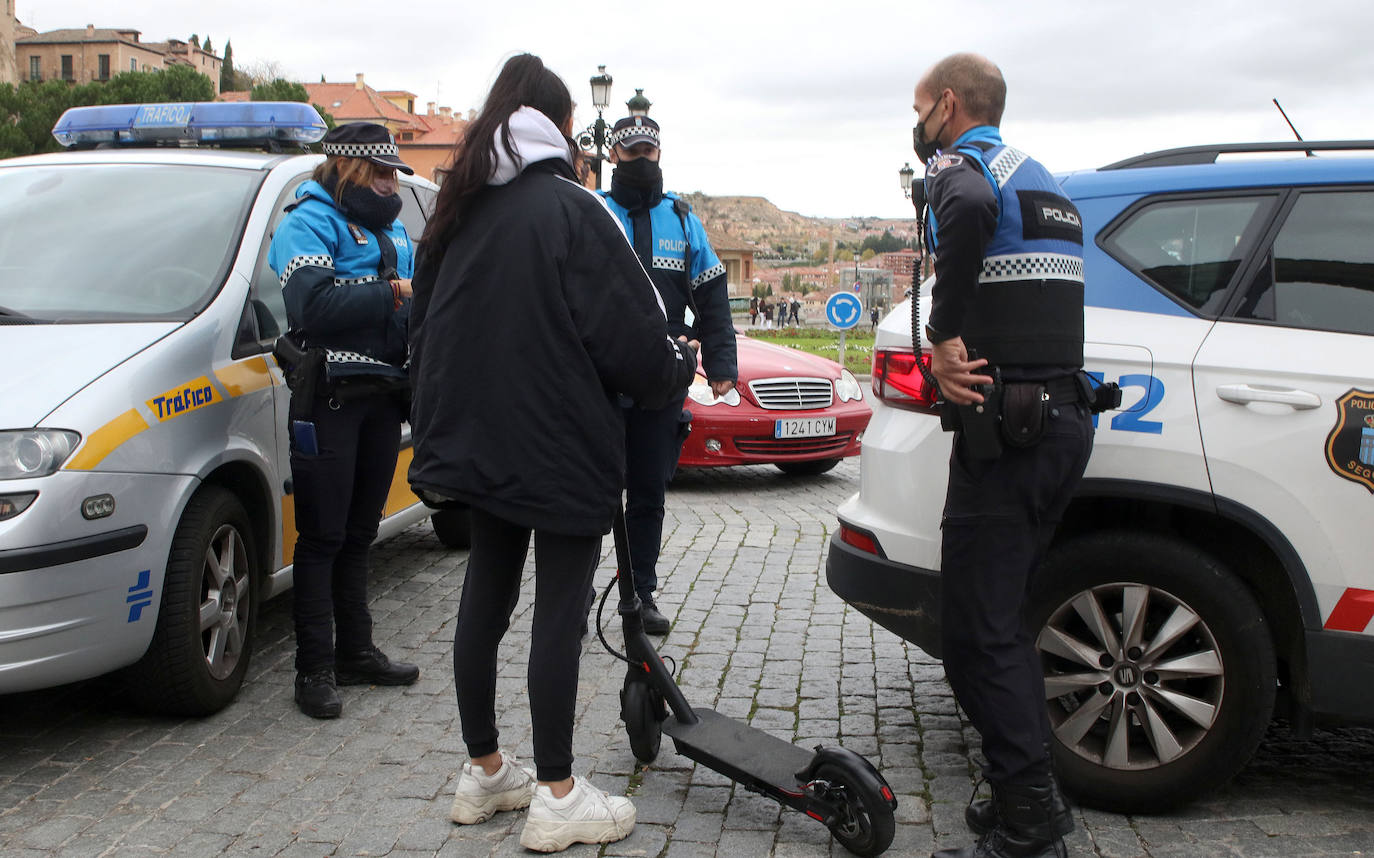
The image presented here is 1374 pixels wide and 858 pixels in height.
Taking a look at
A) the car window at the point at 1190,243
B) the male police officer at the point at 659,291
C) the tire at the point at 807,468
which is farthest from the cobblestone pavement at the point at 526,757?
the tire at the point at 807,468

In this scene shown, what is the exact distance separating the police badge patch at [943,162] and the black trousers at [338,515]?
2.07m

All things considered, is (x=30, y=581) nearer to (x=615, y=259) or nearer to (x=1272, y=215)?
(x=615, y=259)

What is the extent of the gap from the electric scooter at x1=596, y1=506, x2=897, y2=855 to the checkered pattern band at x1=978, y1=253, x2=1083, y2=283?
42.2 inches

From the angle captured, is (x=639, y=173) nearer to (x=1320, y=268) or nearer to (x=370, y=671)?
(x=370, y=671)

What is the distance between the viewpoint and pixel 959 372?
2857mm

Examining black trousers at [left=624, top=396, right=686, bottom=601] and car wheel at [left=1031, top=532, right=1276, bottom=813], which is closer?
car wheel at [left=1031, top=532, right=1276, bottom=813]

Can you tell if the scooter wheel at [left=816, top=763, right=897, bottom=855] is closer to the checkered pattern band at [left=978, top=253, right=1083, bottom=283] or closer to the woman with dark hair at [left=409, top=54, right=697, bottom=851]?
the woman with dark hair at [left=409, top=54, right=697, bottom=851]

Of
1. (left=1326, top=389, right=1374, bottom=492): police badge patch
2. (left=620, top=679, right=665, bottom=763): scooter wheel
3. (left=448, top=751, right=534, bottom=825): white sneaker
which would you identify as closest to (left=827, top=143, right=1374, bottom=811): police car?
(left=1326, top=389, right=1374, bottom=492): police badge patch

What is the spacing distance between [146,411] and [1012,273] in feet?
8.05

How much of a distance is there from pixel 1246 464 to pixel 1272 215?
2.33ft

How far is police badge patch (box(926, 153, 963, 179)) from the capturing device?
284 centimetres

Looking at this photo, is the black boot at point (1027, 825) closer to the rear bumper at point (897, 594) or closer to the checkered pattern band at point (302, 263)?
the rear bumper at point (897, 594)

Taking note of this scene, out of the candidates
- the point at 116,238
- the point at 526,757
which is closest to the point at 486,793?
the point at 526,757

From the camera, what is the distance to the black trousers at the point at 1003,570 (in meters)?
2.89
